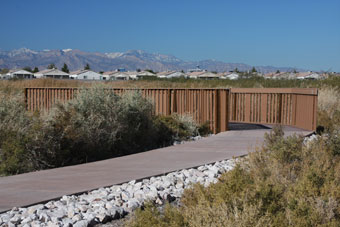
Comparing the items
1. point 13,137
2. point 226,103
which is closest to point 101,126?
point 13,137

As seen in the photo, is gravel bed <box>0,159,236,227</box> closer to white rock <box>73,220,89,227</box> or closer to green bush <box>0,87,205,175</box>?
white rock <box>73,220,89,227</box>

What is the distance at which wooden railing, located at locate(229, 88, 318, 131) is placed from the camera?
1658cm

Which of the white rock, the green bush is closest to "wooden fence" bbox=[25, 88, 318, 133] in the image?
the green bush

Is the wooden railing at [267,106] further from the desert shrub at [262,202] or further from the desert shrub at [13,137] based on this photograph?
the desert shrub at [262,202]

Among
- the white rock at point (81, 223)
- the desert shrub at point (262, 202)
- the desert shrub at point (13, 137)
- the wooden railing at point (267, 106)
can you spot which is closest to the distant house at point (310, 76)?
the wooden railing at point (267, 106)

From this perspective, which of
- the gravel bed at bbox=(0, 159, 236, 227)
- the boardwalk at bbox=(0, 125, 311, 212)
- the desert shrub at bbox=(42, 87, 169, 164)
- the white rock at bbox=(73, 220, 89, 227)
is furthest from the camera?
the desert shrub at bbox=(42, 87, 169, 164)

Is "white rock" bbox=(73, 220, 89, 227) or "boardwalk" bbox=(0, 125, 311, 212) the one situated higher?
"white rock" bbox=(73, 220, 89, 227)

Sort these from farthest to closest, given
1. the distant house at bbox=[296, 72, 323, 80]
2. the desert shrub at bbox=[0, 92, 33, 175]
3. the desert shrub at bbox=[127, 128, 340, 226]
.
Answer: the distant house at bbox=[296, 72, 323, 80] < the desert shrub at bbox=[0, 92, 33, 175] < the desert shrub at bbox=[127, 128, 340, 226]

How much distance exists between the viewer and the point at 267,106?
60.3 feet

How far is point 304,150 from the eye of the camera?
6.86 meters

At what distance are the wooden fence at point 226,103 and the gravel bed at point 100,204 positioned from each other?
569 centimetres

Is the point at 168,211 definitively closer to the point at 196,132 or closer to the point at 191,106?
the point at 196,132

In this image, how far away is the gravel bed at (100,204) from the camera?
5250 mm

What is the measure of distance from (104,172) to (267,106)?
11.6m
